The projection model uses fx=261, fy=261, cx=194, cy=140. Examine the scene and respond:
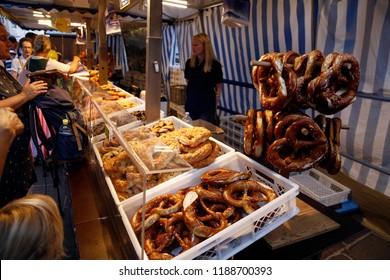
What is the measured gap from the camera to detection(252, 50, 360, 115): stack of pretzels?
150 centimetres

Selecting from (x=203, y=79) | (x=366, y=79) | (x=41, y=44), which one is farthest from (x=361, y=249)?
(x=41, y=44)

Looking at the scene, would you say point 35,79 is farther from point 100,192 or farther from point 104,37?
point 104,37

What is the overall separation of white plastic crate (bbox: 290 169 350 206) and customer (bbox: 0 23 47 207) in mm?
3055

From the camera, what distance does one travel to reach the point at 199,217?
4.64ft

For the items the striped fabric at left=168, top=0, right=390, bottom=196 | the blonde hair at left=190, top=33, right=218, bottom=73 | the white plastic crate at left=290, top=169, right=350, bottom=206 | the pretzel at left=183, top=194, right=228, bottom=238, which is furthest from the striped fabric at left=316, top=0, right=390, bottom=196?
the pretzel at left=183, top=194, right=228, bottom=238

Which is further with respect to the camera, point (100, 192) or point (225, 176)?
point (100, 192)

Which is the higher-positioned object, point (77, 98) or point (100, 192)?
point (77, 98)

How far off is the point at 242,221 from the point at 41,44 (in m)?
4.04

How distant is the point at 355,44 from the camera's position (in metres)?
3.19
